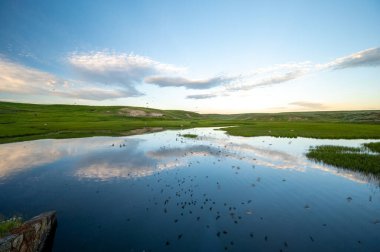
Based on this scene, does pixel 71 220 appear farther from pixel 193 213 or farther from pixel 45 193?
pixel 193 213

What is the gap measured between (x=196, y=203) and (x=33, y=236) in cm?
971

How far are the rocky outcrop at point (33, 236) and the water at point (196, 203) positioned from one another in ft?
2.03

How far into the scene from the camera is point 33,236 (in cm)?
1010

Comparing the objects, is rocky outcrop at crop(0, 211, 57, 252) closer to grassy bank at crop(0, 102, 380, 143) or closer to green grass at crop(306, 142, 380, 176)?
green grass at crop(306, 142, 380, 176)

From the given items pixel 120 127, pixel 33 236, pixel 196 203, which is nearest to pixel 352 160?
pixel 196 203

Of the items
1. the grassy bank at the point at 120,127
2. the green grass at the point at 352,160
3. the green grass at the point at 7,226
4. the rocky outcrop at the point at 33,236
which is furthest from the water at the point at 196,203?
the grassy bank at the point at 120,127

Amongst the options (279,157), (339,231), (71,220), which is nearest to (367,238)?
(339,231)

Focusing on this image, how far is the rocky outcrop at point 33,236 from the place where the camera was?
868 cm

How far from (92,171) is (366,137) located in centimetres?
5970

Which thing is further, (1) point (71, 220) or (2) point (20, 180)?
(2) point (20, 180)

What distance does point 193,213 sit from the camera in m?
14.6

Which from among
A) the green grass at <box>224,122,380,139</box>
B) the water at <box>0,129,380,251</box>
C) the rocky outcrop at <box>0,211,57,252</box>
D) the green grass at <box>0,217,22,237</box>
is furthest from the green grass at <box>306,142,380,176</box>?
the green grass at <box>0,217,22,237</box>

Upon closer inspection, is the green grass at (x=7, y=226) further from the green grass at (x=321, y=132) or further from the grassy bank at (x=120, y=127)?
the green grass at (x=321, y=132)

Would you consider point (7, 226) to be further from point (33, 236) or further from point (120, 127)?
point (120, 127)
